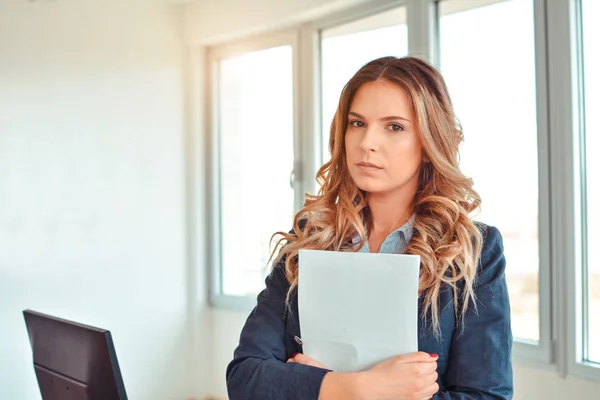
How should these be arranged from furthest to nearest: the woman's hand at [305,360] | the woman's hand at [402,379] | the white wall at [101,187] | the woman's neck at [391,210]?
1. the white wall at [101,187]
2. the woman's neck at [391,210]
3. the woman's hand at [305,360]
4. the woman's hand at [402,379]

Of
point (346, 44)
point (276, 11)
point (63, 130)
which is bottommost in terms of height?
point (63, 130)

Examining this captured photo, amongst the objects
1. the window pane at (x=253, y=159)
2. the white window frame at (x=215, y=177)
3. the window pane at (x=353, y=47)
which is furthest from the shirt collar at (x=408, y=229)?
the white window frame at (x=215, y=177)

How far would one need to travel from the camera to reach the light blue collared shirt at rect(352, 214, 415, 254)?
1283 millimetres

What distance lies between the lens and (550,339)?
219 cm

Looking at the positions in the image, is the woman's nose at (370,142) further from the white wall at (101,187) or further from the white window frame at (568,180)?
the white wall at (101,187)

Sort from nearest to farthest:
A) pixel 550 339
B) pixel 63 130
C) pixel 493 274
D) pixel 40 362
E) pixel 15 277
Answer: pixel 493 274 < pixel 40 362 < pixel 550 339 < pixel 15 277 < pixel 63 130

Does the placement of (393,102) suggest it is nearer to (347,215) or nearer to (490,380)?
(347,215)

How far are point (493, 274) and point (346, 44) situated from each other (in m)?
2.02

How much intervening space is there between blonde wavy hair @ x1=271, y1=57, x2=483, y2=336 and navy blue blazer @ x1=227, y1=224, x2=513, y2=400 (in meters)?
0.02

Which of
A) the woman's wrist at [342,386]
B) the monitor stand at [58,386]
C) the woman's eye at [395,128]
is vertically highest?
the woman's eye at [395,128]

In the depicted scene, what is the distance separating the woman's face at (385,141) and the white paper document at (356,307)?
0.19m

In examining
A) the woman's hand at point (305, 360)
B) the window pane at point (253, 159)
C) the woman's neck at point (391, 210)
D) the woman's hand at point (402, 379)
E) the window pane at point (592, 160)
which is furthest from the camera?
the window pane at point (253, 159)

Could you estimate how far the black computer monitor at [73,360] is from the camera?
1.13m

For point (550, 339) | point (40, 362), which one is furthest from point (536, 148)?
point (40, 362)
